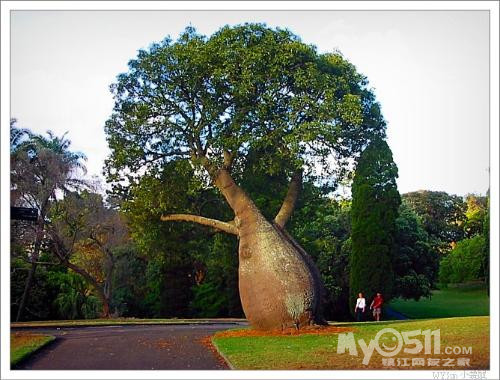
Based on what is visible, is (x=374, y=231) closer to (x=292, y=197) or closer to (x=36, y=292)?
(x=292, y=197)

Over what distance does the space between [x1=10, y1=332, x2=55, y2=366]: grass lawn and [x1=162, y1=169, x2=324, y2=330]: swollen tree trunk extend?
15.0 feet

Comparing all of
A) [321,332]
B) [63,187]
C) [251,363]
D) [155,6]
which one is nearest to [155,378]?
[251,363]

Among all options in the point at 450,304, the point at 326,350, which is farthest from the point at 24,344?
the point at 450,304

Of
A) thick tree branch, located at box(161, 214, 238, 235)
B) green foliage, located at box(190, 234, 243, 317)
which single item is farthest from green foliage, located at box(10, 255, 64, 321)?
thick tree branch, located at box(161, 214, 238, 235)

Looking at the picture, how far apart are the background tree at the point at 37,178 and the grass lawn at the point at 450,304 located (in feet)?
54.0

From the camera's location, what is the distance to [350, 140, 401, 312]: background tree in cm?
2320

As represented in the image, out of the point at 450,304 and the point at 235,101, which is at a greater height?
the point at 235,101

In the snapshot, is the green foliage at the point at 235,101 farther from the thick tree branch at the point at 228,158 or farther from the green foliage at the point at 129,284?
the green foliage at the point at 129,284

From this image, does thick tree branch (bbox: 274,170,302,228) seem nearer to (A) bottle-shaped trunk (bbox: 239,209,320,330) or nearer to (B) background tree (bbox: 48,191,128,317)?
(A) bottle-shaped trunk (bbox: 239,209,320,330)

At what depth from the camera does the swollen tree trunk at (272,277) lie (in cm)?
1455

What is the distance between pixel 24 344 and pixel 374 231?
1360 cm

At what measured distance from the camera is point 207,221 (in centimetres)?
1631

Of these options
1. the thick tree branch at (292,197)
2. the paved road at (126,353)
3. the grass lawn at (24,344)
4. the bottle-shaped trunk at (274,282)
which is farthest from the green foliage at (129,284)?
the bottle-shaped trunk at (274,282)

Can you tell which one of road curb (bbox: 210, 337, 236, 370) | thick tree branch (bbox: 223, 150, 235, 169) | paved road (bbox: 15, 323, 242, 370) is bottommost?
paved road (bbox: 15, 323, 242, 370)
